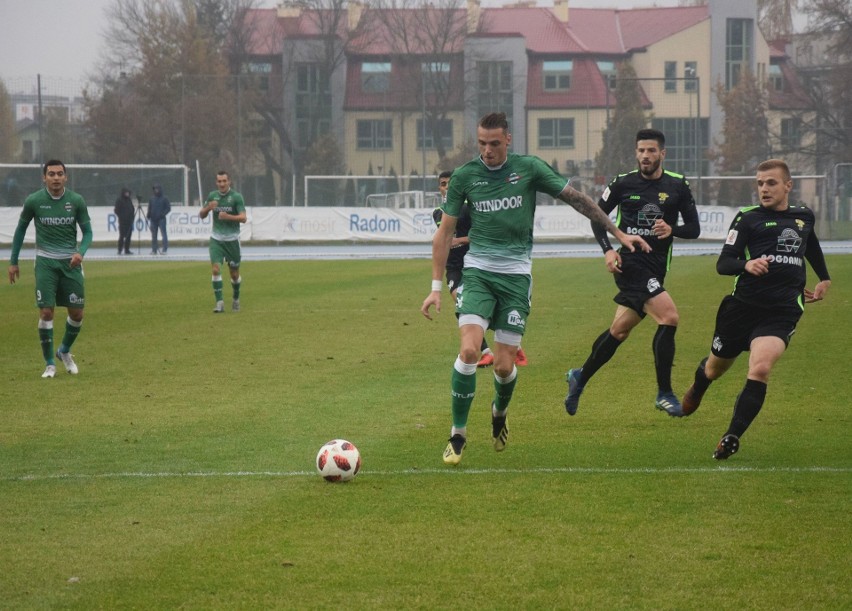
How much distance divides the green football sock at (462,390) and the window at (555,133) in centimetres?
4266

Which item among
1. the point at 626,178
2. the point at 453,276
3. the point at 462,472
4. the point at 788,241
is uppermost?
the point at 626,178

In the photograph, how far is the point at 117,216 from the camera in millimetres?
38531

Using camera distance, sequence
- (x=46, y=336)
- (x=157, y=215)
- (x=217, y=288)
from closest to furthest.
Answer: (x=46, y=336), (x=217, y=288), (x=157, y=215)

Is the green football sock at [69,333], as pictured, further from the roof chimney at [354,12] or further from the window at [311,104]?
the roof chimney at [354,12]

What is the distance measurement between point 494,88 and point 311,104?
26.2 feet

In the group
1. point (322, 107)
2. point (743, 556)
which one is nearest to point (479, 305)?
point (743, 556)

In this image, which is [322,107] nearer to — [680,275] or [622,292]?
[680,275]

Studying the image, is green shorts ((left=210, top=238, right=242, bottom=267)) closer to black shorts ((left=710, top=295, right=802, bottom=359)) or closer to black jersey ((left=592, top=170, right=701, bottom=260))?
black jersey ((left=592, top=170, right=701, bottom=260))

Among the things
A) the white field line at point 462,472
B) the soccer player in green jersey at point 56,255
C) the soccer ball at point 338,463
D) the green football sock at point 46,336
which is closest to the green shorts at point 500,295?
the white field line at point 462,472

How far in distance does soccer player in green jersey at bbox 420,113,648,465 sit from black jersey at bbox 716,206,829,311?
33.8 inches

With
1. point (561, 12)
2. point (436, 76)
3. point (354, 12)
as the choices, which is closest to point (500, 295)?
point (436, 76)

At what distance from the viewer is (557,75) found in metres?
55.2

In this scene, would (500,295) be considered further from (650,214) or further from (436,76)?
(436,76)

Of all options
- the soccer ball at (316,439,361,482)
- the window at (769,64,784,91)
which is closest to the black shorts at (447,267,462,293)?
the soccer ball at (316,439,361,482)
